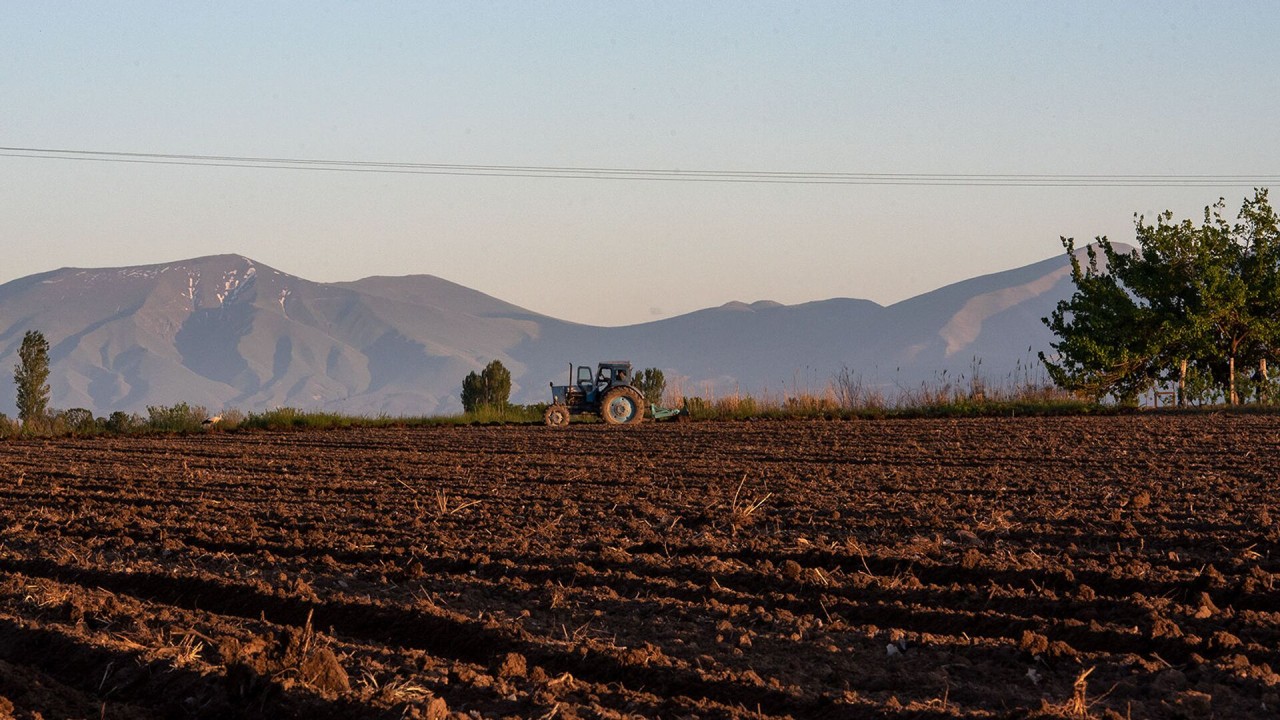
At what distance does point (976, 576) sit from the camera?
29.8 feet

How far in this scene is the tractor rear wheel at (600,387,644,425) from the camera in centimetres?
2970

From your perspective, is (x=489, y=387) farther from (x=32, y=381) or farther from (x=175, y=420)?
(x=175, y=420)

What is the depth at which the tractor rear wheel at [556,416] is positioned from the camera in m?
29.9

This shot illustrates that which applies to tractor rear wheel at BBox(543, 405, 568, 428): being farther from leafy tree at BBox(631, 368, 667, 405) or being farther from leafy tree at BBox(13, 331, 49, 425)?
leafy tree at BBox(13, 331, 49, 425)

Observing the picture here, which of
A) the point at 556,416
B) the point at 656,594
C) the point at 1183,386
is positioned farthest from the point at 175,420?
the point at 656,594

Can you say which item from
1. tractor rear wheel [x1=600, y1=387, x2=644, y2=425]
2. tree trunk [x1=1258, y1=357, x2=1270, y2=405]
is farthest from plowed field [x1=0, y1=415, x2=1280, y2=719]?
tree trunk [x1=1258, y1=357, x2=1270, y2=405]

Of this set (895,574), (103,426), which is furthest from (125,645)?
(103,426)

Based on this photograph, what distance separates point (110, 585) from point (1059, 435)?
1599 cm

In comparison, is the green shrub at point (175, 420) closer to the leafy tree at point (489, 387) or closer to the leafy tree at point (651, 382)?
the leafy tree at point (489, 387)

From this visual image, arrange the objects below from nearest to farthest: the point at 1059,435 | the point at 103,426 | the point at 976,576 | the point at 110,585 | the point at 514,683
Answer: the point at 514,683 → the point at 976,576 → the point at 110,585 → the point at 1059,435 → the point at 103,426

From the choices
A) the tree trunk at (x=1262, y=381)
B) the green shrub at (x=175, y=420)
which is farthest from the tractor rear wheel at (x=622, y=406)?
the tree trunk at (x=1262, y=381)

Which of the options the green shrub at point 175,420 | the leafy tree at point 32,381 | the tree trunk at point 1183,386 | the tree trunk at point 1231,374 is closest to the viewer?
the green shrub at point 175,420

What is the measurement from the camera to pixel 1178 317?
34.1 metres

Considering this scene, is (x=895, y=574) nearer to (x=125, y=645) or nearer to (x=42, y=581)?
(x=125, y=645)
